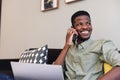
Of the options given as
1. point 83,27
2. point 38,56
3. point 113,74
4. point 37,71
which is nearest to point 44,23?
point 38,56

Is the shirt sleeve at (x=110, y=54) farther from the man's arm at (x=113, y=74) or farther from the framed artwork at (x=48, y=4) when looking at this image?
the framed artwork at (x=48, y=4)

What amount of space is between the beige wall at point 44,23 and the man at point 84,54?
0.37m

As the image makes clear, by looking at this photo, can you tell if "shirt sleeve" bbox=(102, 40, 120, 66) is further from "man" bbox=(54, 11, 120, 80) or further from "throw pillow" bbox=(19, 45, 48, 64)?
"throw pillow" bbox=(19, 45, 48, 64)

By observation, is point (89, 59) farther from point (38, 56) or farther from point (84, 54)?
point (38, 56)

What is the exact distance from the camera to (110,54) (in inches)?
57.3

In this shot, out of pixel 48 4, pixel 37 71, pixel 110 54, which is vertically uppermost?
pixel 48 4

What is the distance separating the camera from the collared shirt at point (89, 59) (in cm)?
150

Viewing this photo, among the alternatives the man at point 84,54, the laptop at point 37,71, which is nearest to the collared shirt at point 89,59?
the man at point 84,54

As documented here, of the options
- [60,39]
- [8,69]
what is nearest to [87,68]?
[60,39]

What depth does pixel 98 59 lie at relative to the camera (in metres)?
1.60

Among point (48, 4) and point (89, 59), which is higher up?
point (48, 4)

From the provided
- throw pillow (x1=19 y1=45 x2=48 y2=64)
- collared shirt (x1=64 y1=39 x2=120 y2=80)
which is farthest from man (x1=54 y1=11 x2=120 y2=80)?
throw pillow (x1=19 y1=45 x2=48 y2=64)

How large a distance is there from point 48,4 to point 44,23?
0.23m

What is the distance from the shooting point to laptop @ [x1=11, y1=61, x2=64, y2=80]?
138cm
